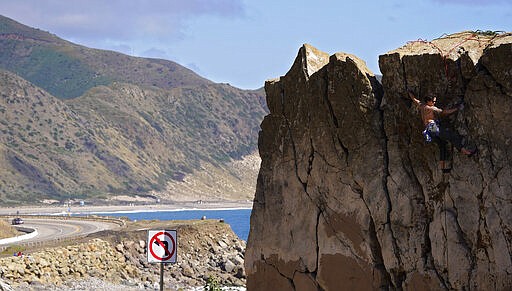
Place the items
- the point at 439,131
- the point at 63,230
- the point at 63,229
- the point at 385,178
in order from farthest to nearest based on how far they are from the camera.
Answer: the point at 63,229 → the point at 63,230 → the point at 385,178 → the point at 439,131

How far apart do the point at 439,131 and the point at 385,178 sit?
1560mm

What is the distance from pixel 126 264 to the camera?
59.8 metres

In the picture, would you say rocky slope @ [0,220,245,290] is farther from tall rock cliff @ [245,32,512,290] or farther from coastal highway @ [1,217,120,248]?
tall rock cliff @ [245,32,512,290]

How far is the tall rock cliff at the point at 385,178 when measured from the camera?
15.6 metres

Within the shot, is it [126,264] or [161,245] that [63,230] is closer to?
[126,264]

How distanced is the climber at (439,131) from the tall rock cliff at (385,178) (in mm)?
154

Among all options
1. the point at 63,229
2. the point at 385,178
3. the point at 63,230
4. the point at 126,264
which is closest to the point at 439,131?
the point at 385,178

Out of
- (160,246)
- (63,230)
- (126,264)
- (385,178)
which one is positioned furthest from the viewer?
(63,230)

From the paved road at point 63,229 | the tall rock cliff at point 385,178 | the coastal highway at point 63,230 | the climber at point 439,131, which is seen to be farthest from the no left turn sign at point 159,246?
the paved road at point 63,229

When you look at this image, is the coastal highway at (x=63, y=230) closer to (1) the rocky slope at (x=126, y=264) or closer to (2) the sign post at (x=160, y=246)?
(1) the rocky slope at (x=126, y=264)

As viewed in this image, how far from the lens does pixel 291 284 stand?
18.9 meters

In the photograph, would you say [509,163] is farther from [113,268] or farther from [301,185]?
[113,268]

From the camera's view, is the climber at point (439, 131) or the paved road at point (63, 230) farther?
the paved road at point (63, 230)

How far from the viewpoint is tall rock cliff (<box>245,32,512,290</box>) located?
15.6m
